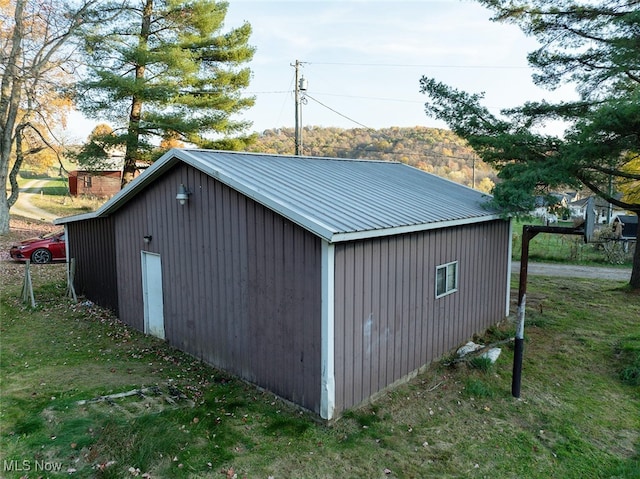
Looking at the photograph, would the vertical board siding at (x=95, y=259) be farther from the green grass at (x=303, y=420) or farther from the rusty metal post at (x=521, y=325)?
the rusty metal post at (x=521, y=325)

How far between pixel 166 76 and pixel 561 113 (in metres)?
14.9

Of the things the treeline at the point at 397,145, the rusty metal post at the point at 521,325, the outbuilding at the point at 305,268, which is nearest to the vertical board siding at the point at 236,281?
the outbuilding at the point at 305,268

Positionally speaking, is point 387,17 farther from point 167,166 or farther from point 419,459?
point 419,459

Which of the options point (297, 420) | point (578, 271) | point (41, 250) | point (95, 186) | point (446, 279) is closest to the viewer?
point (297, 420)

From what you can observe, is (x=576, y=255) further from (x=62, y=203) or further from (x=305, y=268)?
(x=62, y=203)

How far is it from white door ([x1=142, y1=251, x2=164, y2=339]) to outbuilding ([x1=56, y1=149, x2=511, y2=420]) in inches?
1.6

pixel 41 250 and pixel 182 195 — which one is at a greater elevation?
pixel 182 195

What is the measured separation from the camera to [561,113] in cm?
1085

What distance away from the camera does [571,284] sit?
45.4 ft

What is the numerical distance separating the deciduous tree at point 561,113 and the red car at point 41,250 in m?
13.5

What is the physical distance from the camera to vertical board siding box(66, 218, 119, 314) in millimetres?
9898

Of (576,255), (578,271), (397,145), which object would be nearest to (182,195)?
(578,271)

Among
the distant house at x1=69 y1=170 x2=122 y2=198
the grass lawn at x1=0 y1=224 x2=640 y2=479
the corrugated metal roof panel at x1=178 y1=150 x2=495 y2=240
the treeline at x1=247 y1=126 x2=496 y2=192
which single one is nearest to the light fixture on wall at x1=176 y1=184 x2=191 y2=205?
the corrugated metal roof panel at x1=178 y1=150 x2=495 y2=240

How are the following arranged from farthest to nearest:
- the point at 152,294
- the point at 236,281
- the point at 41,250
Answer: the point at 41,250 < the point at 152,294 < the point at 236,281
